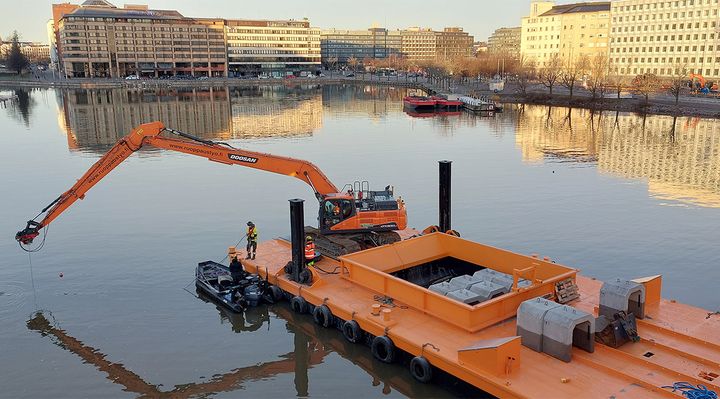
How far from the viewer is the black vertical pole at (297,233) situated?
1783cm

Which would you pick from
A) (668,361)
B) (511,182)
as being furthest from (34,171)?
(668,361)

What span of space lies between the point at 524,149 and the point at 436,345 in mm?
40138

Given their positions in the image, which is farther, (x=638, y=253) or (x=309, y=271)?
(x=638, y=253)

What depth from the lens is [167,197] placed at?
33.4 m

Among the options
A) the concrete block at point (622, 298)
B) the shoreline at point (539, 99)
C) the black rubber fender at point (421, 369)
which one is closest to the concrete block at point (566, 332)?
the concrete block at point (622, 298)

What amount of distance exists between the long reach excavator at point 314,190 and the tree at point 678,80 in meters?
77.8

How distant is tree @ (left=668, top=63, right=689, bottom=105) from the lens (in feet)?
277

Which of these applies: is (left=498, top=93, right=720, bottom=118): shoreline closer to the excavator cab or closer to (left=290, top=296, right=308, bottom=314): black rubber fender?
the excavator cab

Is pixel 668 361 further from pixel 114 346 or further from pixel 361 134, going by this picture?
pixel 361 134

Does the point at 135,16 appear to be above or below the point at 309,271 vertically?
above

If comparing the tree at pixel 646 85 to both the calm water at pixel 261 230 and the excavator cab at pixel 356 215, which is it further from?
the excavator cab at pixel 356 215

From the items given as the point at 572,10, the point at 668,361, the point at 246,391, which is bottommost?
the point at 246,391

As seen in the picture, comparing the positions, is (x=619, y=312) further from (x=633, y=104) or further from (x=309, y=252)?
(x=633, y=104)

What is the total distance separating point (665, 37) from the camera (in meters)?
127
